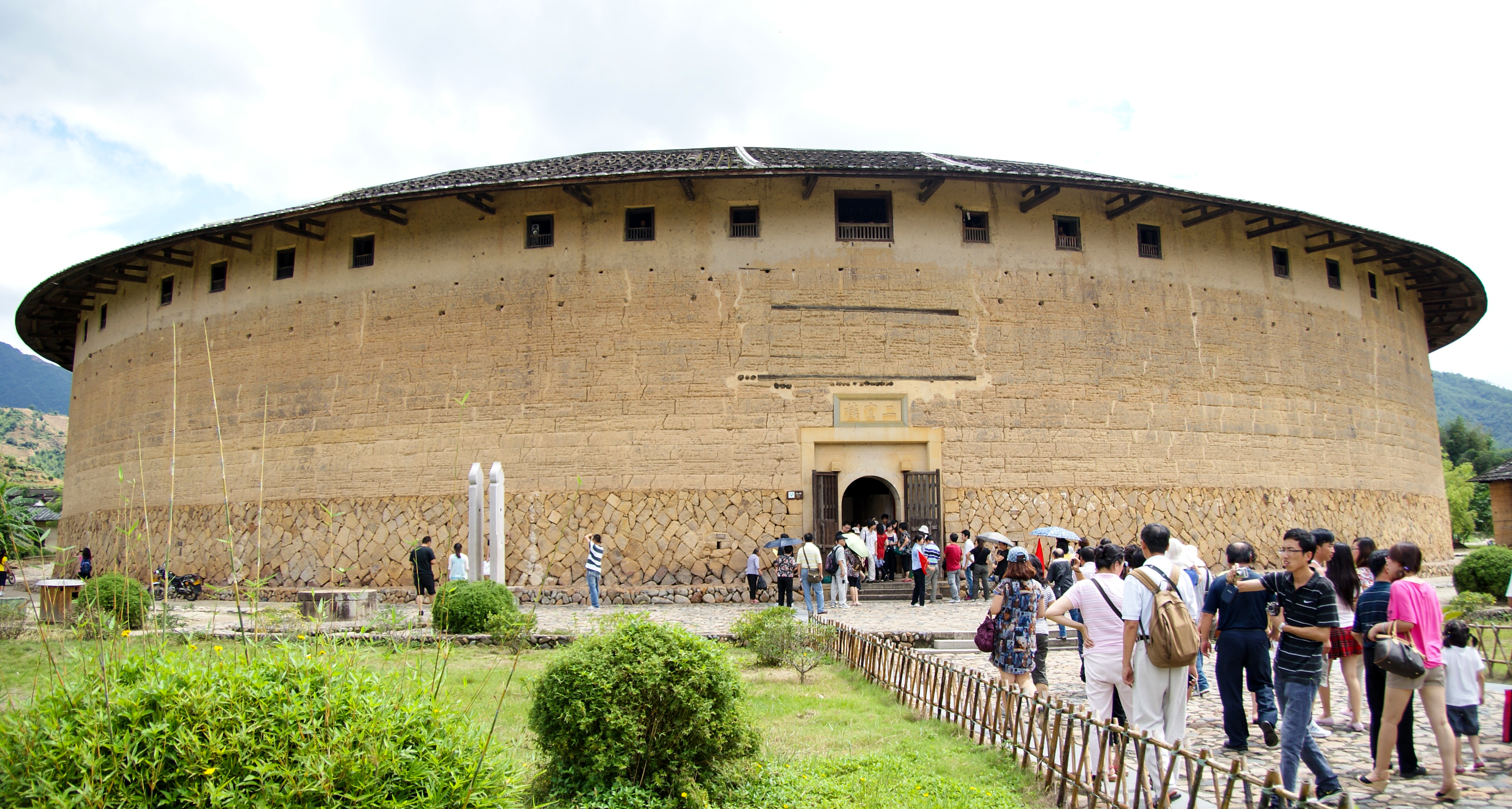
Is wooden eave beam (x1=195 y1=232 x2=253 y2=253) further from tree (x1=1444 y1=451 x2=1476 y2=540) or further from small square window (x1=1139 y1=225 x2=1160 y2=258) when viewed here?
tree (x1=1444 y1=451 x2=1476 y2=540)

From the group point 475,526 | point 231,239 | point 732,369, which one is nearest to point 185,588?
point 231,239

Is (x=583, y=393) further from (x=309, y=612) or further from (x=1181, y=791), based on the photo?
(x=1181, y=791)

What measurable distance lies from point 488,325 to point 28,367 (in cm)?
20623

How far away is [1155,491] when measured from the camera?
18.0 m

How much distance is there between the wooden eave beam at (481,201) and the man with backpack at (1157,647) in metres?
15.5

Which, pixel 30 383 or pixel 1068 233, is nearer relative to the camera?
pixel 1068 233

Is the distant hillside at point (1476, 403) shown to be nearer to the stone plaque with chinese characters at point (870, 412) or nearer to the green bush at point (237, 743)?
the stone plaque with chinese characters at point (870, 412)

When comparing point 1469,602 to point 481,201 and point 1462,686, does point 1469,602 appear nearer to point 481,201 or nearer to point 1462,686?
point 1462,686

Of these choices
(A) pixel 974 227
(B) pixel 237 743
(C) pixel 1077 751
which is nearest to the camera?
(B) pixel 237 743

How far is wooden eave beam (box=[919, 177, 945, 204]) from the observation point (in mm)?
17625

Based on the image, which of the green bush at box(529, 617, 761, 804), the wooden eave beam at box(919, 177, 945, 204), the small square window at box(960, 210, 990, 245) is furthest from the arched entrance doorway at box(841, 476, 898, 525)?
the green bush at box(529, 617, 761, 804)

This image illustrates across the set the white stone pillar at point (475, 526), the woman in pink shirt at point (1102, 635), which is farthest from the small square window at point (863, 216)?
the woman in pink shirt at point (1102, 635)

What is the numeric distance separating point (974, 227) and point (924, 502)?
19.2ft

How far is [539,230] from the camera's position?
60.5 ft
